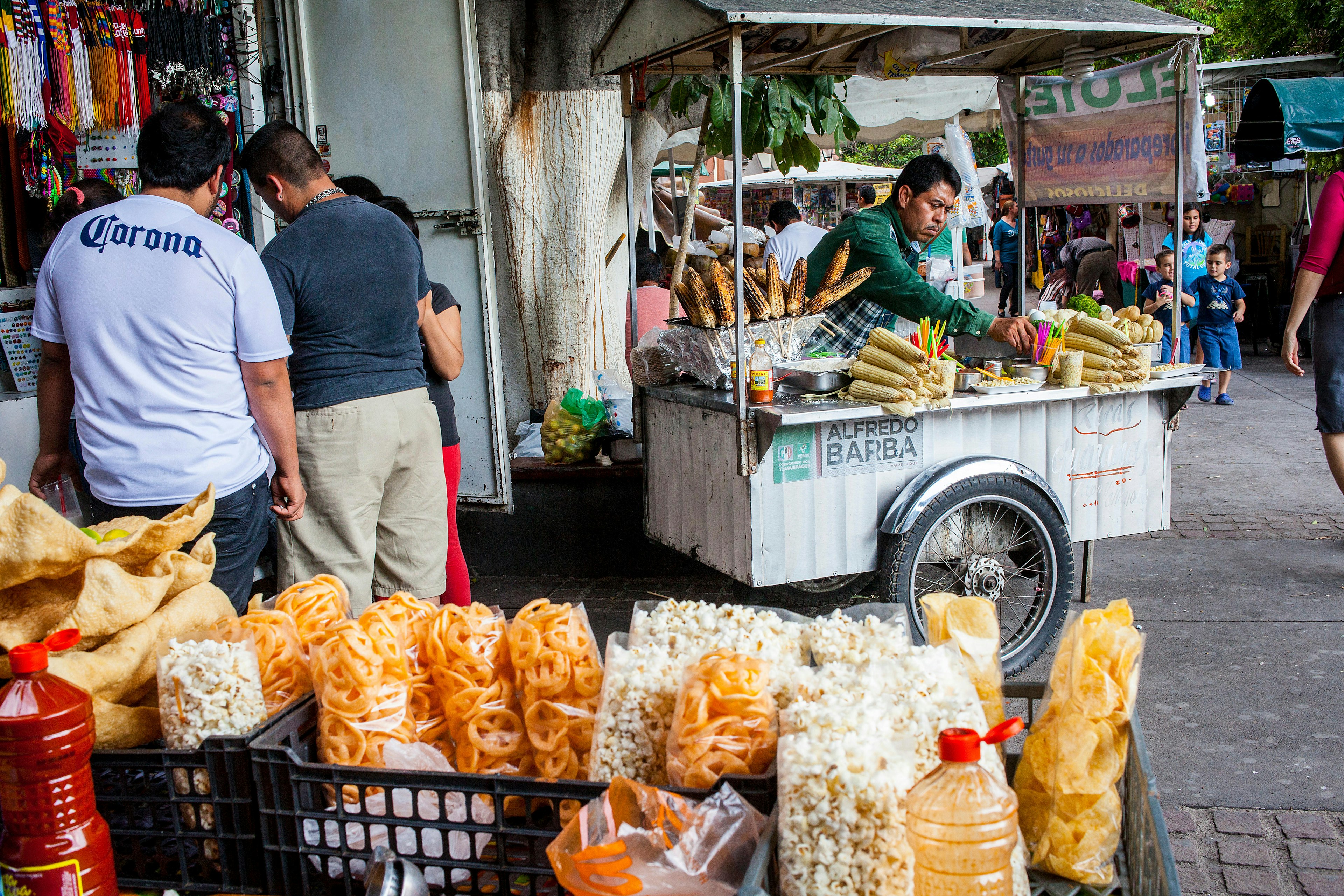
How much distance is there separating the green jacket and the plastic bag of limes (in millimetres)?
1468

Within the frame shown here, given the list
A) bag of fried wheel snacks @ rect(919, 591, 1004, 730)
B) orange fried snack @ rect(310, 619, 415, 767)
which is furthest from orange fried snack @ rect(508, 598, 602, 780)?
bag of fried wheel snacks @ rect(919, 591, 1004, 730)

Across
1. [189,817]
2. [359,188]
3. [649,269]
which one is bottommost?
[189,817]

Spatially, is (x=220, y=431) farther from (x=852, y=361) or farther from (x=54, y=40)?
(x=54, y=40)

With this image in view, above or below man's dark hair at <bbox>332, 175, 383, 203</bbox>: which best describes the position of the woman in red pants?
below

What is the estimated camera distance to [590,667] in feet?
6.04

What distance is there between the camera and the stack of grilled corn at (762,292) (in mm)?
4211

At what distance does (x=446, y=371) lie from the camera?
402 cm

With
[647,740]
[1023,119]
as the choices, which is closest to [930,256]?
[1023,119]

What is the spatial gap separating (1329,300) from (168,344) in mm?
5257

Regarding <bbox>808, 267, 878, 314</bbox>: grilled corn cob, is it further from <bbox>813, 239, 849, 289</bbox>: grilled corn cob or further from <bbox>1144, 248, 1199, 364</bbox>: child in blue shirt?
<bbox>1144, 248, 1199, 364</bbox>: child in blue shirt

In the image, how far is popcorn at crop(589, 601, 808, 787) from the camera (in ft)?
5.49

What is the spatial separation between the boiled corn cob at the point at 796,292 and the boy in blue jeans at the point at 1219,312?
24.1 ft

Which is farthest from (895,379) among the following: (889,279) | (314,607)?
(314,607)

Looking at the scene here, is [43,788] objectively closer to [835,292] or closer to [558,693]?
[558,693]
